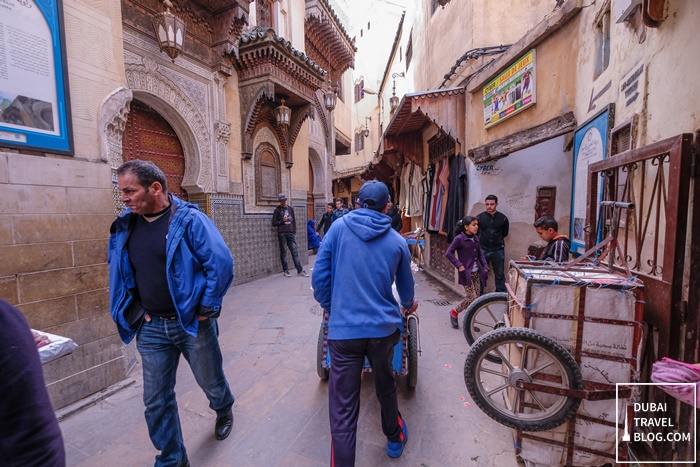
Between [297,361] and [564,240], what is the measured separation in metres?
3.37

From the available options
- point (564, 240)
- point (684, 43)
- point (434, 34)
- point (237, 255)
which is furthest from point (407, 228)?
point (684, 43)

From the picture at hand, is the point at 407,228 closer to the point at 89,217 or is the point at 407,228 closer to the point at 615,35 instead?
the point at 615,35

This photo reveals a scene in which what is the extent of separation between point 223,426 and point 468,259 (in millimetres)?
3637

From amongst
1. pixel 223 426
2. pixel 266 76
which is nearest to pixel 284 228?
pixel 266 76

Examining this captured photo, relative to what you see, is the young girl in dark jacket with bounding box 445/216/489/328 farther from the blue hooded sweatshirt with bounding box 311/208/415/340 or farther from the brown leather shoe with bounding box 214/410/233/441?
the brown leather shoe with bounding box 214/410/233/441

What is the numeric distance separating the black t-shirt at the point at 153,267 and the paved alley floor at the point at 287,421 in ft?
3.84

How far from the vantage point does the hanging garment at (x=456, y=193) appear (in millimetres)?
6062

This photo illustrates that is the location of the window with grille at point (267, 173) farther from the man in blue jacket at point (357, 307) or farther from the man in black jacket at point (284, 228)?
the man in blue jacket at point (357, 307)

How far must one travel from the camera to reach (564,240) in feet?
11.0

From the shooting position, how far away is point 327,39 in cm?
1196

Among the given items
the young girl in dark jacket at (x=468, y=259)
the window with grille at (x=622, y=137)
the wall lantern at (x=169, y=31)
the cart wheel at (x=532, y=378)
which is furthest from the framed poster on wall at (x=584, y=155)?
the wall lantern at (x=169, y=31)

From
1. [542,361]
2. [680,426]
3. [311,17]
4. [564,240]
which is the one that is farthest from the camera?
[311,17]

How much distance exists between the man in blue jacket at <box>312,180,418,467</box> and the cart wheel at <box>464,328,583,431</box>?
21.9 inches

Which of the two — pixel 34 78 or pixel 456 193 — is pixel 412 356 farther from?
pixel 456 193
